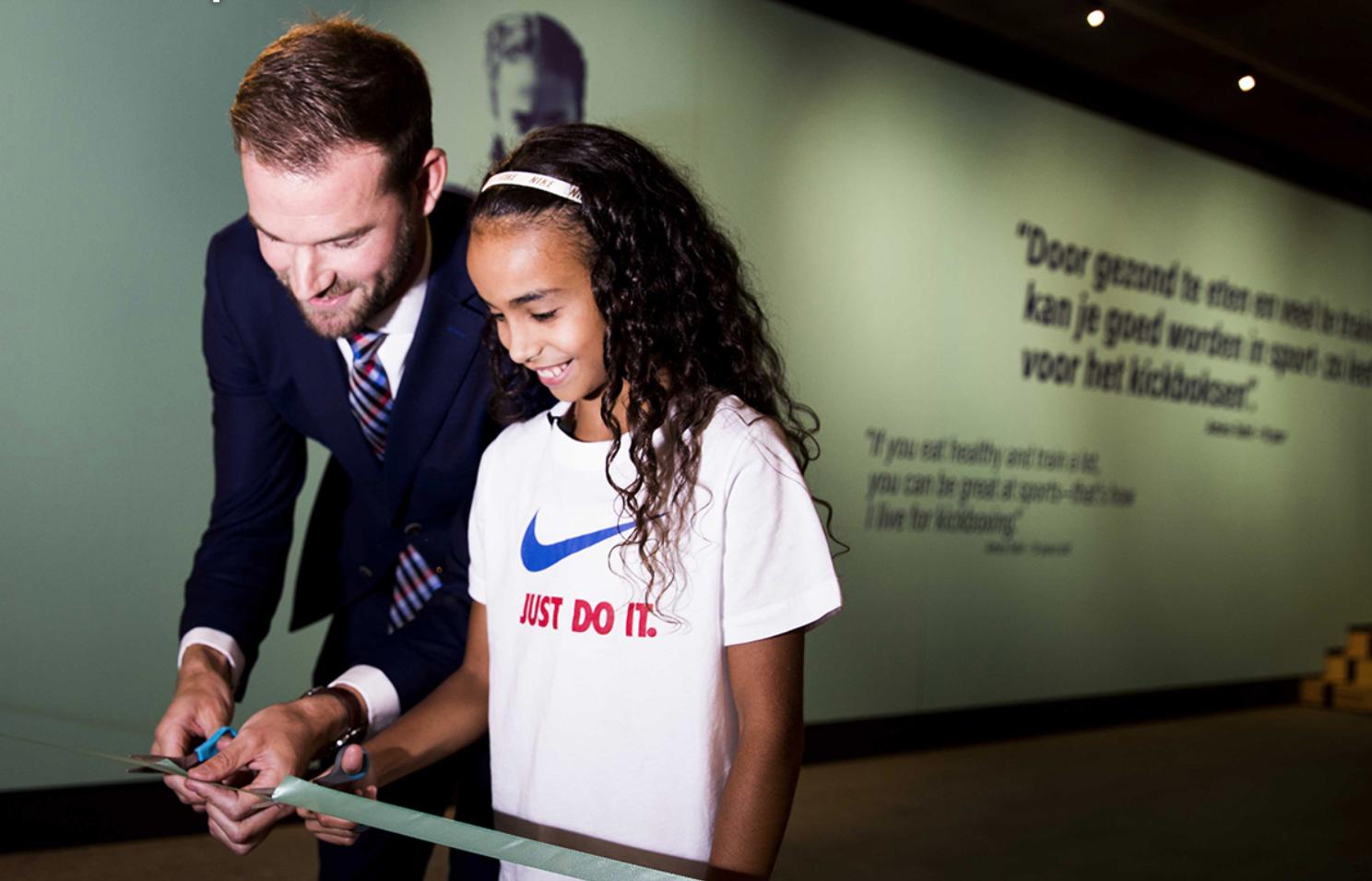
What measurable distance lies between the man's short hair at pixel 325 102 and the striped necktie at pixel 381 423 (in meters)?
0.24

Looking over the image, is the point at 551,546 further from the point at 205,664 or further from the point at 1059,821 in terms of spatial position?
the point at 1059,821

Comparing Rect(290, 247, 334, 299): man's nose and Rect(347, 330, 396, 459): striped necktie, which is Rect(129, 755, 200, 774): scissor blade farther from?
Rect(290, 247, 334, 299): man's nose

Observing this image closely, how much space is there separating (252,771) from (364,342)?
23.6 inches

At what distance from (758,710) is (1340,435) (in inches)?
253

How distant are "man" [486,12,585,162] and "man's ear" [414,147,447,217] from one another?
4.90 ft

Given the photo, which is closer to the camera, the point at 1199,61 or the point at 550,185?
the point at 550,185

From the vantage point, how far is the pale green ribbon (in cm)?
111

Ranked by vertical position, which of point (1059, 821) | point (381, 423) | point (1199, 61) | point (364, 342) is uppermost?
point (1199, 61)

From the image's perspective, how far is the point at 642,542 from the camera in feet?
4.45

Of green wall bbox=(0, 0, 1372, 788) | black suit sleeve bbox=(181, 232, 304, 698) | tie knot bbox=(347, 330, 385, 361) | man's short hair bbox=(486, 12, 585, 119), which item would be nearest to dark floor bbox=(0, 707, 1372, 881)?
green wall bbox=(0, 0, 1372, 788)

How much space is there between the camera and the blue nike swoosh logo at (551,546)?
1407 mm

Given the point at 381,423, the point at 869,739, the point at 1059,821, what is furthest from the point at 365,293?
the point at 869,739

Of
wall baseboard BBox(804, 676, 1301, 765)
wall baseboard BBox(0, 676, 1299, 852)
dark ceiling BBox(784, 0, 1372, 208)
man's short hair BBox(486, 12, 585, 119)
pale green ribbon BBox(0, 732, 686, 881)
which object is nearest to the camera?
pale green ribbon BBox(0, 732, 686, 881)

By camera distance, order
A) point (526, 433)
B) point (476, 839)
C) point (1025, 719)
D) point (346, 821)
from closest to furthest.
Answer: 1. point (476, 839)
2. point (346, 821)
3. point (526, 433)
4. point (1025, 719)
